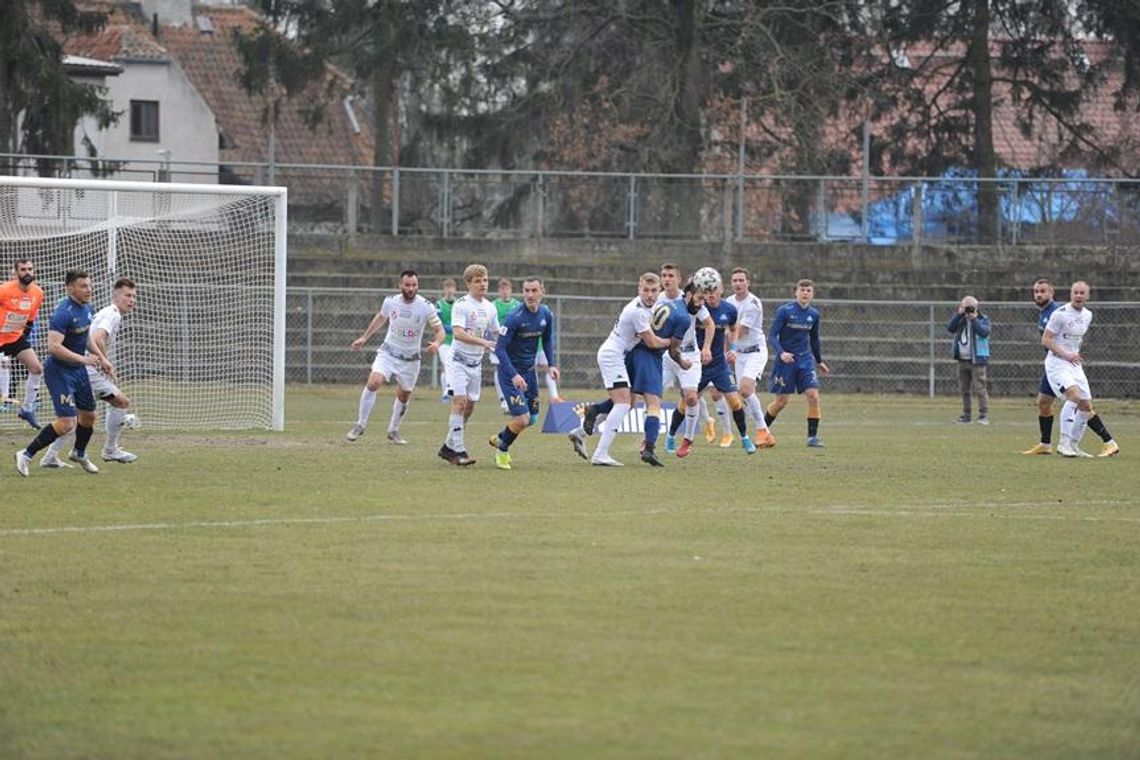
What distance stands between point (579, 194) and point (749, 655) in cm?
3005

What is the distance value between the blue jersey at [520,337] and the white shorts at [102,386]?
3.69 meters

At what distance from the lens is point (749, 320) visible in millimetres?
22188

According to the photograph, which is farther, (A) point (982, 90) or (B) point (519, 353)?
(A) point (982, 90)

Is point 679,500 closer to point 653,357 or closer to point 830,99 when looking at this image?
point 653,357

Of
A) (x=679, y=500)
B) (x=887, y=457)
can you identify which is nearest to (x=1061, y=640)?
(x=679, y=500)

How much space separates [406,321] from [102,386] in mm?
4669

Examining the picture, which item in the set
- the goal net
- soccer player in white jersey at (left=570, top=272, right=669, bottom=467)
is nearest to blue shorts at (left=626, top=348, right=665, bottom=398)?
soccer player in white jersey at (left=570, top=272, right=669, bottom=467)

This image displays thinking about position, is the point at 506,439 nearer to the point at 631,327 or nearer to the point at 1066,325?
the point at 631,327

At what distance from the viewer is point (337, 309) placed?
35.7 m

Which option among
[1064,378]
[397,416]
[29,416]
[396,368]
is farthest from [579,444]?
[29,416]

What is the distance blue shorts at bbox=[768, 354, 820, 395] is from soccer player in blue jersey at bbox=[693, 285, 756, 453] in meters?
0.79

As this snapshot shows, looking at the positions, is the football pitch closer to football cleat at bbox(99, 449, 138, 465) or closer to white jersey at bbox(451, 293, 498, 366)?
football cleat at bbox(99, 449, 138, 465)

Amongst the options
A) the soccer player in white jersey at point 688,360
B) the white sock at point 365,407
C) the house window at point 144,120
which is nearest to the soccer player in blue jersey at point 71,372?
the white sock at point 365,407

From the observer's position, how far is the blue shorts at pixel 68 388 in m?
16.2
